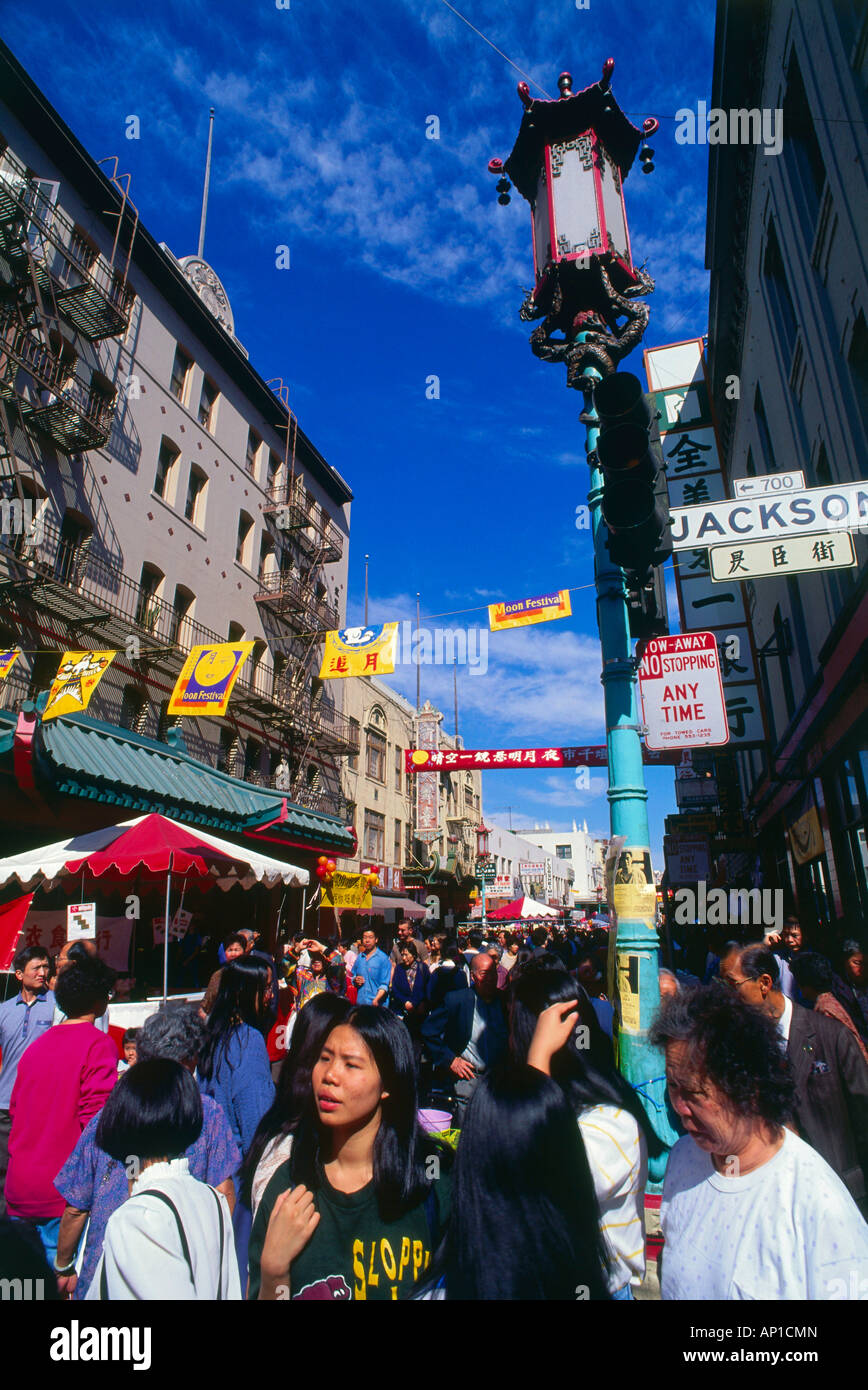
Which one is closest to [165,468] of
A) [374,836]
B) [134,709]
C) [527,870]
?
[134,709]

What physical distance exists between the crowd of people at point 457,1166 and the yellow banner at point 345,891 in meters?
14.6

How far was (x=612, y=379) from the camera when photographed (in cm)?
360

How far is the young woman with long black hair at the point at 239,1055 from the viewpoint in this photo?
3.87m

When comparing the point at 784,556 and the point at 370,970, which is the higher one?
the point at 784,556

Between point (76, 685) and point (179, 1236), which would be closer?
point (179, 1236)

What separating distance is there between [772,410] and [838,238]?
4838mm

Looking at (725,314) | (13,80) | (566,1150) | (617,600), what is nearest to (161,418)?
(13,80)

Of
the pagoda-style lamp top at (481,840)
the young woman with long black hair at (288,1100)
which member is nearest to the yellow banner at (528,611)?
the young woman with long black hair at (288,1100)

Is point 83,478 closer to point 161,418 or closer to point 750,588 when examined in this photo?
point 161,418

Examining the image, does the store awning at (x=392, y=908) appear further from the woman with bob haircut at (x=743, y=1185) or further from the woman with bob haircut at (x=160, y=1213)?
the woman with bob haircut at (x=743, y=1185)

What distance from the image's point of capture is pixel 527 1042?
2.93 m

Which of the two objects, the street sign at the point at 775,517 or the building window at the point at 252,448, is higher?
the building window at the point at 252,448

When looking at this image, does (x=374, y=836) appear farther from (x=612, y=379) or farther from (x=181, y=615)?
(x=612, y=379)

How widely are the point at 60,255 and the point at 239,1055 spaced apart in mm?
17670
